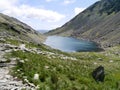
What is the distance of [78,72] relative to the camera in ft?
83.1

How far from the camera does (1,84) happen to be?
59.7 feet

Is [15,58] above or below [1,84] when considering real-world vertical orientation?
above

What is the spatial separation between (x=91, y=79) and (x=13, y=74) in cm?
685

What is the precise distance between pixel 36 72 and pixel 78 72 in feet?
16.7

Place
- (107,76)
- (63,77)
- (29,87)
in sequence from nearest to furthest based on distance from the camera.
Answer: (29,87) < (63,77) < (107,76)

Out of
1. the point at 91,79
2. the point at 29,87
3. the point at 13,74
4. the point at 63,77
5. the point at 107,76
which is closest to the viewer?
the point at 29,87

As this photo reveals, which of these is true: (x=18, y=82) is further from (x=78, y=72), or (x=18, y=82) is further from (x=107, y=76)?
(x=107, y=76)

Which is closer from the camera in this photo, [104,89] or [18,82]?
[18,82]

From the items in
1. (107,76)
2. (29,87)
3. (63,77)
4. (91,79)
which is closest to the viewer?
(29,87)

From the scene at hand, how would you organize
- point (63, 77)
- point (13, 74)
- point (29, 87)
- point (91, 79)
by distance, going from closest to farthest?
point (29, 87) → point (13, 74) → point (63, 77) → point (91, 79)

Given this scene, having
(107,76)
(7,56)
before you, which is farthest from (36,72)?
(107,76)

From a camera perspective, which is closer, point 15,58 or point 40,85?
point 40,85

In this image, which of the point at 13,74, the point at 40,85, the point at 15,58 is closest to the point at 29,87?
the point at 40,85

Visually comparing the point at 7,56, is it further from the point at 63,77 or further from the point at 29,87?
the point at 29,87
